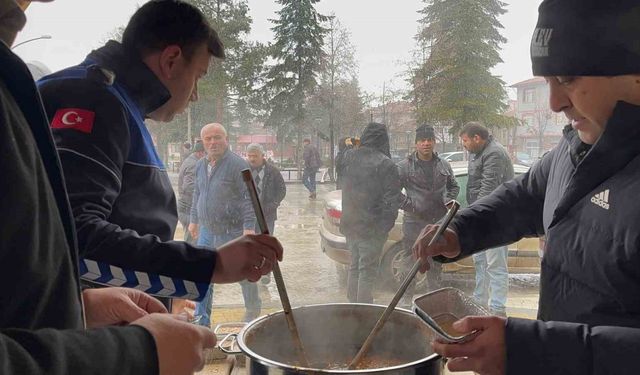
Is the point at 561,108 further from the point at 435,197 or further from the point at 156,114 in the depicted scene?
the point at 435,197

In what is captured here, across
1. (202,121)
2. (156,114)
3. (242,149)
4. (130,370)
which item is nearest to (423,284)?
(242,149)

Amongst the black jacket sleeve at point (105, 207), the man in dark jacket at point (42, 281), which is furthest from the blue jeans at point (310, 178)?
the man in dark jacket at point (42, 281)

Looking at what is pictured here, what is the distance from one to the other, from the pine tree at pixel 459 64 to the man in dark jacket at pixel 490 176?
1635 millimetres

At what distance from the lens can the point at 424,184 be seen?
4.29 meters

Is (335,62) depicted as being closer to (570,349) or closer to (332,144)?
(332,144)

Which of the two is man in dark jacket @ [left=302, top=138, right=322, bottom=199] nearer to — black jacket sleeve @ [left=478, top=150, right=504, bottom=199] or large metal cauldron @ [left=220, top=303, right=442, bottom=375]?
black jacket sleeve @ [left=478, top=150, right=504, bottom=199]

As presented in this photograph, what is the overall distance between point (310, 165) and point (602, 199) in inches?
227

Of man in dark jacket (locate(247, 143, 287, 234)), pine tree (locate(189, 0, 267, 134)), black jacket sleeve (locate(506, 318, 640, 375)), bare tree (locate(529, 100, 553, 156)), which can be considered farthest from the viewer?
bare tree (locate(529, 100, 553, 156))

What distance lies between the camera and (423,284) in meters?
4.71

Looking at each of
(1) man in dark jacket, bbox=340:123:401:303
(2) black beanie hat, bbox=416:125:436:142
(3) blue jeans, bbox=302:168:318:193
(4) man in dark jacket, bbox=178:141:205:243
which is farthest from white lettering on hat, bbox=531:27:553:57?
(3) blue jeans, bbox=302:168:318:193

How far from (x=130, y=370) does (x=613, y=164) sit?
0.98 meters

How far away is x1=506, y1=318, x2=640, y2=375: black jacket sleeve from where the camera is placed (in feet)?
2.91

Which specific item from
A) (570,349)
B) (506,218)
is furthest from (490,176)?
(570,349)

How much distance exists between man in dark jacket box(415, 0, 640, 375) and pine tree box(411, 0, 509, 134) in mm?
4961
